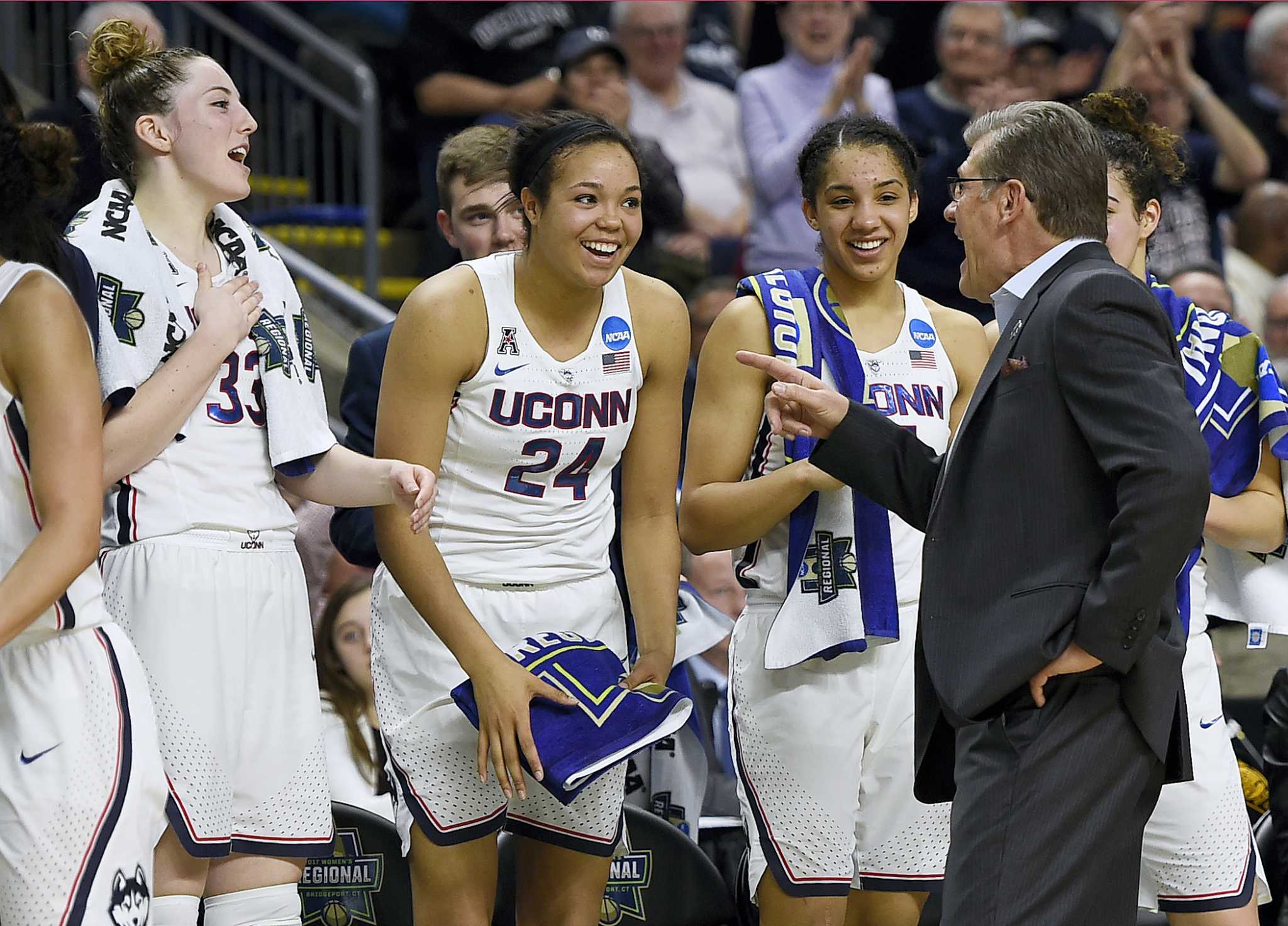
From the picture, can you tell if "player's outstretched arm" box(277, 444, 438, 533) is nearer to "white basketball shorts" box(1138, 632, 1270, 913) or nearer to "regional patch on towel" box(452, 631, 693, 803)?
"regional patch on towel" box(452, 631, 693, 803)

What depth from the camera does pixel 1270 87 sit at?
8234mm

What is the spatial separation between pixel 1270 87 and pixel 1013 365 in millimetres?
6221

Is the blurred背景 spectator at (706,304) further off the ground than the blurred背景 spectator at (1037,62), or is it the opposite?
the blurred背景 spectator at (1037,62)

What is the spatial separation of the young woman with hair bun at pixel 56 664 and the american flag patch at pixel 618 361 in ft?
3.76

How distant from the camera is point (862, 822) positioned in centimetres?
346

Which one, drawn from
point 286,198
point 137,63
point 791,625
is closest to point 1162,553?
point 791,625

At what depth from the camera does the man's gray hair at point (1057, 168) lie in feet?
9.44

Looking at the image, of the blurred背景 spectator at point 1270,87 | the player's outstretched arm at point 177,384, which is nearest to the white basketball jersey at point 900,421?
the player's outstretched arm at point 177,384

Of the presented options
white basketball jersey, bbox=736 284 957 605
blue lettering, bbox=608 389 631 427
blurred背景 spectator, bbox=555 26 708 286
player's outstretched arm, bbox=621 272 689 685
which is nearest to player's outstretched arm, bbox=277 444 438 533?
blue lettering, bbox=608 389 631 427

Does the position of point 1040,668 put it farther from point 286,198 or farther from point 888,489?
point 286,198

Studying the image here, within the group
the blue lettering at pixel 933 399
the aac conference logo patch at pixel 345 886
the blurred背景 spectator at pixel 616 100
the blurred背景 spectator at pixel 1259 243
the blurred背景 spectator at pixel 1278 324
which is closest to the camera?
the blue lettering at pixel 933 399

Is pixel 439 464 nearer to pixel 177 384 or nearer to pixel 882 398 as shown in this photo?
pixel 177 384

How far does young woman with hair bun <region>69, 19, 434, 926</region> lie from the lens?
296 centimetres

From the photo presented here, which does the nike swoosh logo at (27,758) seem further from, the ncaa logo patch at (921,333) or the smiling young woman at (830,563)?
the ncaa logo patch at (921,333)
